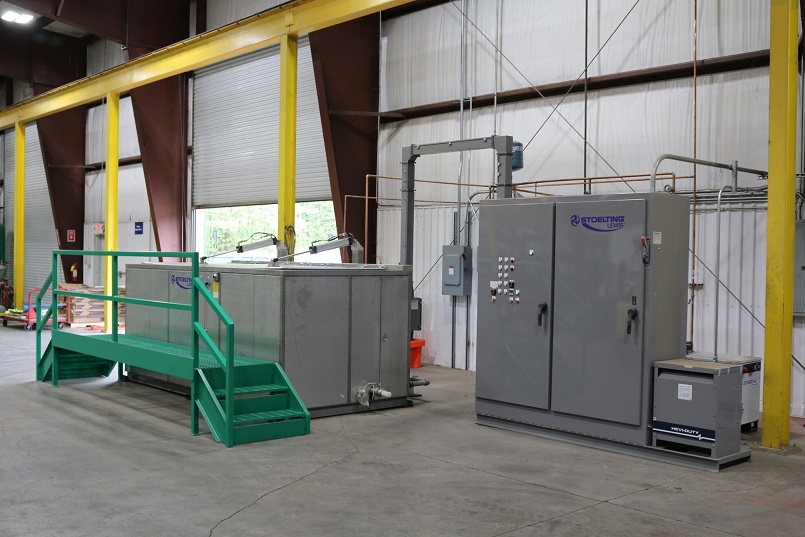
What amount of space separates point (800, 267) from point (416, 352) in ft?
19.1

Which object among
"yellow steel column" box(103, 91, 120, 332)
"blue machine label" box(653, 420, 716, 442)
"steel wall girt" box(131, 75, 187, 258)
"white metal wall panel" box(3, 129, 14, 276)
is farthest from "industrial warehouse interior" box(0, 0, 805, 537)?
"white metal wall panel" box(3, 129, 14, 276)

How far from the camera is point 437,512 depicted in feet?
17.6

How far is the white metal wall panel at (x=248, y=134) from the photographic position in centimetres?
1497

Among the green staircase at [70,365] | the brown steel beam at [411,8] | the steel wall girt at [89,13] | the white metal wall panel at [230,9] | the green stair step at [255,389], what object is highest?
the white metal wall panel at [230,9]

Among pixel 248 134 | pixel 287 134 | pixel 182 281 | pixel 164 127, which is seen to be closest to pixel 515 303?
pixel 182 281

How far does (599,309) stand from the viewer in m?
7.34

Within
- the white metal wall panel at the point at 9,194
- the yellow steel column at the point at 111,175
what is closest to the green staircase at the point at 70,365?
the yellow steel column at the point at 111,175

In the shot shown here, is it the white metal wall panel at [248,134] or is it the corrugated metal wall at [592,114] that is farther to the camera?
the white metal wall panel at [248,134]

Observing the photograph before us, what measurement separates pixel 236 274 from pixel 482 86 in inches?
222

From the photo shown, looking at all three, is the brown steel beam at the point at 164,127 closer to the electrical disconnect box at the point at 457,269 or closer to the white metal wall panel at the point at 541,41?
the white metal wall panel at the point at 541,41

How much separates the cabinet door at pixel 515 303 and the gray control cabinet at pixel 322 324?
1283mm

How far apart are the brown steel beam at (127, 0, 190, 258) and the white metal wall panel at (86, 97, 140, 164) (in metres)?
2.56

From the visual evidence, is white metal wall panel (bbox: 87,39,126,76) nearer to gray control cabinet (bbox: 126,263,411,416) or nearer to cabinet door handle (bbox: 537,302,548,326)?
gray control cabinet (bbox: 126,263,411,416)

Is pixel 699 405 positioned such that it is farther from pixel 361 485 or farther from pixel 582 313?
Result: pixel 361 485
